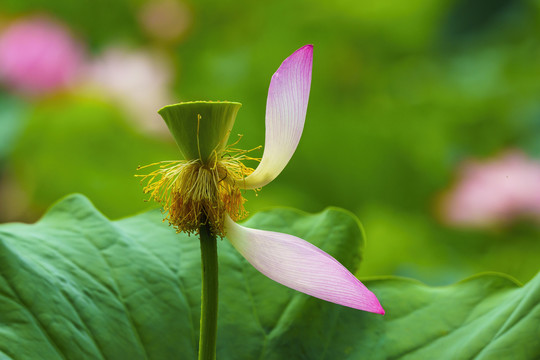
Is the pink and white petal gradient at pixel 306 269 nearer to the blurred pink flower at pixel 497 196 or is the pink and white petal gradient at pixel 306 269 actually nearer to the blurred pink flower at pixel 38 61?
the blurred pink flower at pixel 497 196

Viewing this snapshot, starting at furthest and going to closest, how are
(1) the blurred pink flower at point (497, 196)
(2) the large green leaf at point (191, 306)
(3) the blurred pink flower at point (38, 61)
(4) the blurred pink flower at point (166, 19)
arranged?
(4) the blurred pink flower at point (166, 19) → (3) the blurred pink flower at point (38, 61) → (1) the blurred pink flower at point (497, 196) → (2) the large green leaf at point (191, 306)

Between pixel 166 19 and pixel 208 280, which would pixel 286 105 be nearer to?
pixel 208 280

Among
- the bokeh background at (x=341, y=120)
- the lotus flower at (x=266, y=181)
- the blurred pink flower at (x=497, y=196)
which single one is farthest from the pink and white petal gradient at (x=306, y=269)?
the blurred pink flower at (x=497, y=196)

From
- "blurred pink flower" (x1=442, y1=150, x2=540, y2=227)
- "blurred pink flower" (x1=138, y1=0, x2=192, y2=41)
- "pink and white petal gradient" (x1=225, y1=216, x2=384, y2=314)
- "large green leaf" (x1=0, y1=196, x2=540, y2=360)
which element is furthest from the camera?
"blurred pink flower" (x1=138, y1=0, x2=192, y2=41)

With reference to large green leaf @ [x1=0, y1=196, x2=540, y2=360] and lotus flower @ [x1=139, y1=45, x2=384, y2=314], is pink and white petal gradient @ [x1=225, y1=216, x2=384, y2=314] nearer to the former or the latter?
lotus flower @ [x1=139, y1=45, x2=384, y2=314]

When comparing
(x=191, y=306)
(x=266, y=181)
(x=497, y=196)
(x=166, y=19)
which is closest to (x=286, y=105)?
(x=266, y=181)

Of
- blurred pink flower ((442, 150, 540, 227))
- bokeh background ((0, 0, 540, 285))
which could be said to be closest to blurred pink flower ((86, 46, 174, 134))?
bokeh background ((0, 0, 540, 285))
